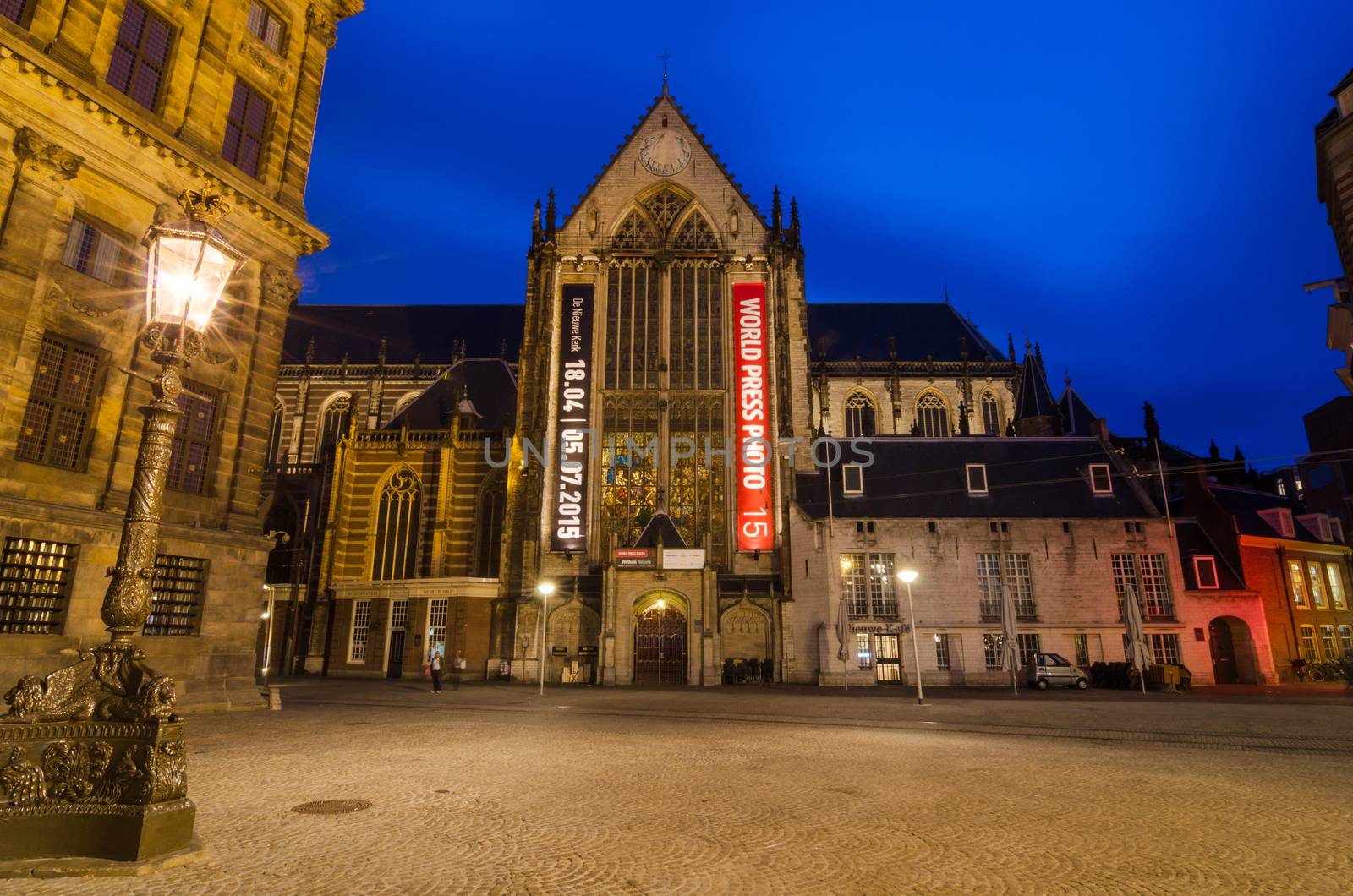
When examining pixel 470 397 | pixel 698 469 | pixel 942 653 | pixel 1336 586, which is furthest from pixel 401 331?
pixel 1336 586

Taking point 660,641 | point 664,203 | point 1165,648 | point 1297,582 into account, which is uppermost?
point 664,203

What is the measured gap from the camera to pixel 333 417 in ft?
159

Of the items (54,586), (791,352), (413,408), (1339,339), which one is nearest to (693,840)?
(54,586)

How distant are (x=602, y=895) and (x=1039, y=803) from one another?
190 inches

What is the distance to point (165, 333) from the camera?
6422mm

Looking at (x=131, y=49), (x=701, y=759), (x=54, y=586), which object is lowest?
(x=701, y=759)

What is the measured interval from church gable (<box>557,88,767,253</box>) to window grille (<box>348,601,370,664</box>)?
19998 mm

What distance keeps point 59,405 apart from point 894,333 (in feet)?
158

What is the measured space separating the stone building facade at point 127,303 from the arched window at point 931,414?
130 feet

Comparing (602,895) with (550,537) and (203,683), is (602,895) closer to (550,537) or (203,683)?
(203,683)

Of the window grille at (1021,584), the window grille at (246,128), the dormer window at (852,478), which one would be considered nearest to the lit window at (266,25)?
the window grille at (246,128)

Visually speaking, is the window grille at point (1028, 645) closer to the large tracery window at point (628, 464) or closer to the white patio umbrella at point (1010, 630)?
the white patio umbrella at point (1010, 630)

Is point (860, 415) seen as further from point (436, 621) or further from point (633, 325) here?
point (436, 621)

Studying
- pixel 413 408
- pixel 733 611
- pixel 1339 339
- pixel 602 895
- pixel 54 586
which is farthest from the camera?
pixel 413 408
